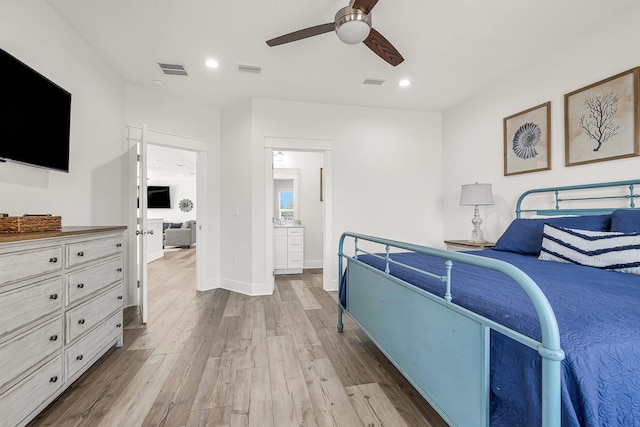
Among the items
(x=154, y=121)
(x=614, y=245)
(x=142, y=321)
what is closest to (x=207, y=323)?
(x=142, y=321)

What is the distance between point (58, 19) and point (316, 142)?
8.71 feet

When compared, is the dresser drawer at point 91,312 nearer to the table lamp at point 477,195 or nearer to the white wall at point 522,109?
the table lamp at point 477,195

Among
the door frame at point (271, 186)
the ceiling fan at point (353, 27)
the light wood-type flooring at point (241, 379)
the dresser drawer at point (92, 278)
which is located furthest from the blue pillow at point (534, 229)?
the dresser drawer at point (92, 278)

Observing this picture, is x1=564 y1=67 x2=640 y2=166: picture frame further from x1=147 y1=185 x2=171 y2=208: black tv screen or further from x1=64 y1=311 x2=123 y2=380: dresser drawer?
x1=147 y1=185 x2=171 y2=208: black tv screen

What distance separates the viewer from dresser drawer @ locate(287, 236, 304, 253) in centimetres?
495

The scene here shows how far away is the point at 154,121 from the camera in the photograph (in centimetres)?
348

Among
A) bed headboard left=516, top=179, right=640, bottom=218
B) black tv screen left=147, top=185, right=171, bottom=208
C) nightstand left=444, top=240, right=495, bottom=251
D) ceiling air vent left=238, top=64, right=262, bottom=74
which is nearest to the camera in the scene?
bed headboard left=516, top=179, right=640, bottom=218

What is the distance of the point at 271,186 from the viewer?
3.79 metres

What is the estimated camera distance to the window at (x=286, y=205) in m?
6.18

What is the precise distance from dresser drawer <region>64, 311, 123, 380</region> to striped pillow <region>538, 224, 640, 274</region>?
3.12m

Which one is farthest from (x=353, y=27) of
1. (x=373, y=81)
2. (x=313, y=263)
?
(x=313, y=263)

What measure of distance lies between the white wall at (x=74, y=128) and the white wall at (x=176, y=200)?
797 centimetres

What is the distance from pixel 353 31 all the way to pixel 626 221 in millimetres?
2171

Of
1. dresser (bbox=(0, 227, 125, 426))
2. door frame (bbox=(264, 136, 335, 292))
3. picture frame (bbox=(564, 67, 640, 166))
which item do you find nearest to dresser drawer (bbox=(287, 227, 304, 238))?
door frame (bbox=(264, 136, 335, 292))
